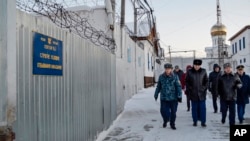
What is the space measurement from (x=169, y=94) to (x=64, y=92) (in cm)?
363

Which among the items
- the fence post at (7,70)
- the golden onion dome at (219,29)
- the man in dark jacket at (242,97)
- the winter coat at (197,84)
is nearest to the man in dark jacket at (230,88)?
the man in dark jacket at (242,97)

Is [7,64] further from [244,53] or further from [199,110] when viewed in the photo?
[244,53]

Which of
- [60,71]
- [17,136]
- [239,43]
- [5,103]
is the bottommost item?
[17,136]

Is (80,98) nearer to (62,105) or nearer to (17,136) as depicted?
(62,105)

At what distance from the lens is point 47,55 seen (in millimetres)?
4035

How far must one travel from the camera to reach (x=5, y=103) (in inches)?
107

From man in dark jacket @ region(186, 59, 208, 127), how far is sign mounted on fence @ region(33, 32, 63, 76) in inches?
171

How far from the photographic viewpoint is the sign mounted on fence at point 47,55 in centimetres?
370

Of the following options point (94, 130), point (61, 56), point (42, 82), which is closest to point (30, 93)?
point (42, 82)

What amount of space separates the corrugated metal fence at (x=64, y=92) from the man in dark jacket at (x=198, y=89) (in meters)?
2.24

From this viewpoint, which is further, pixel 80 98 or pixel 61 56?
pixel 80 98

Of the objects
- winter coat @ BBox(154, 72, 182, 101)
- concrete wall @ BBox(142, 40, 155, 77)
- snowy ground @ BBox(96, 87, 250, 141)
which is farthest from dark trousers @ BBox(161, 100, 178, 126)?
concrete wall @ BBox(142, 40, 155, 77)

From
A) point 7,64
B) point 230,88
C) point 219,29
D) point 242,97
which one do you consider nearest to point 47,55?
point 7,64

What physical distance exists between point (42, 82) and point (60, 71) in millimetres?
659
